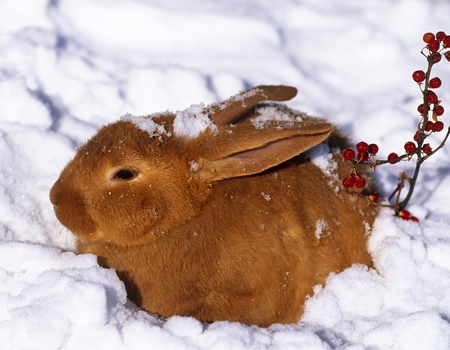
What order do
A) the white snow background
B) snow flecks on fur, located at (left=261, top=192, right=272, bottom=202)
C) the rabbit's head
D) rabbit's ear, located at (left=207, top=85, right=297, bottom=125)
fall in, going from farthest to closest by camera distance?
rabbit's ear, located at (left=207, top=85, right=297, bottom=125), snow flecks on fur, located at (left=261, top=192, right=272, bottom=202), the rabbit's head, the white snow background

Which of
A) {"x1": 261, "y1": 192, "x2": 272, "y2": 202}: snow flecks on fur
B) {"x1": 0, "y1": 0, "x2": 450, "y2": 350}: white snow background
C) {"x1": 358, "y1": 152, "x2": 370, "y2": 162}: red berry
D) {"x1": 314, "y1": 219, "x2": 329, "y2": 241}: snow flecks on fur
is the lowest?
{"x1": 0, "y1": 0, "x2": 450, "y2": 350}: white snow background

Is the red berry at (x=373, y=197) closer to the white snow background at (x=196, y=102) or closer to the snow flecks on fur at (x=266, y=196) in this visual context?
the white snow background at (x=196, y=102)

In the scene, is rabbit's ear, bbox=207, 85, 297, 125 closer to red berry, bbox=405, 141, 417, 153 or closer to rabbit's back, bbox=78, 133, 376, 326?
rabbit's back, bbox=78, 133, 376, 326

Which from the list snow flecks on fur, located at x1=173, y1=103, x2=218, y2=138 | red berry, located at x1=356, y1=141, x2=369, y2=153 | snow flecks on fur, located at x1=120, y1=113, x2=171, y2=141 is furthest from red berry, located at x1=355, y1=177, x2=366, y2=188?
snow flecks on fur, located at x1=120, y1=113, x2=171, y2=141

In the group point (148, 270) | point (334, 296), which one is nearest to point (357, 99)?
point (334, 296)

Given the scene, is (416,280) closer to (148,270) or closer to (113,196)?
(148,270)

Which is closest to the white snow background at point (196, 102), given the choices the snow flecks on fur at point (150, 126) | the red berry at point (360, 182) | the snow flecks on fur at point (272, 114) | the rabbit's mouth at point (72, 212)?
the rabbit's mouth at point (72, 212)

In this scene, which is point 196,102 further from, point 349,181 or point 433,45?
point 433,45
